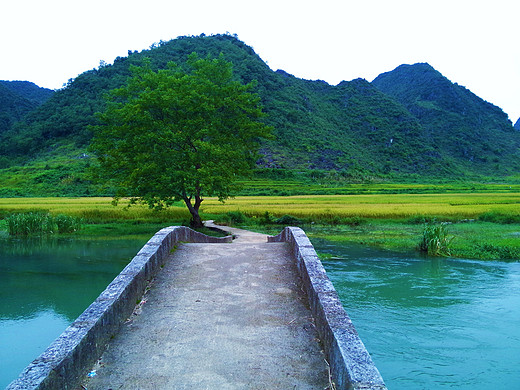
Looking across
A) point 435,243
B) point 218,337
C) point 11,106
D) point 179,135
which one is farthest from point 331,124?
point 218,337

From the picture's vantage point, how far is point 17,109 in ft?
283

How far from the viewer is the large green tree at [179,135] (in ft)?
62.8

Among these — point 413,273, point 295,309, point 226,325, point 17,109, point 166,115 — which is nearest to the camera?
point 226,325

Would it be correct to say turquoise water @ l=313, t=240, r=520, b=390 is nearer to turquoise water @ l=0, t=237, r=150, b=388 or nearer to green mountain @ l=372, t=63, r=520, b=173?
turquoise water @ l=0, t=237, r=150, b=388

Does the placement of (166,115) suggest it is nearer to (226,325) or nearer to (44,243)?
(44,243)

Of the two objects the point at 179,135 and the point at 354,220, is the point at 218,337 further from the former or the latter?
the point at 354,220

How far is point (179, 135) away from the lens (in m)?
19.1

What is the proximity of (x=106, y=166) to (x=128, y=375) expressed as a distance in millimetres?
18760

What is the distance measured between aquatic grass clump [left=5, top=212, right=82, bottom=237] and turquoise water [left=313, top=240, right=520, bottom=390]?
1392 cm

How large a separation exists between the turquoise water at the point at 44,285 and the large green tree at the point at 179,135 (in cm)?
319

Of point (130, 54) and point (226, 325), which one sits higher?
point (130, 54)

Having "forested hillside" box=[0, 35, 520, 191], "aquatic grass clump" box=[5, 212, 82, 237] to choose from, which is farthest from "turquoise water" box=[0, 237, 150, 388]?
"forested hillside" box=[0, 35, 520, 191]

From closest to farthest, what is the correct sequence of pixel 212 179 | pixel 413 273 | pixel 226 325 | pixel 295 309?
pixel 226 325 < pixel 295 309 < pixel 413 273 < pixel 212 179

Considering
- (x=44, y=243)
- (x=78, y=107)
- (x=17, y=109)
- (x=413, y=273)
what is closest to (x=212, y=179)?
(x=44, y=243)
